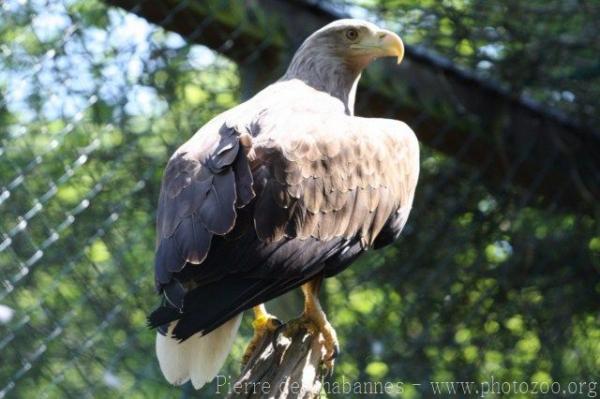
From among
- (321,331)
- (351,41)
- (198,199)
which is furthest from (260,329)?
(351,41)

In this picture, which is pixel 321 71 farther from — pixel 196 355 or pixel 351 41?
pixel 196 355

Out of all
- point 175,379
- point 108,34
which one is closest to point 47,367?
point 175,379

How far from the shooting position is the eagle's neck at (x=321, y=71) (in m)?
4.18

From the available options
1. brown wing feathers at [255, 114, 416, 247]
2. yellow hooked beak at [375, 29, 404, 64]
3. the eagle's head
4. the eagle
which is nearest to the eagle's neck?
the eagle's head

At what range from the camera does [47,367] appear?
3902 mm

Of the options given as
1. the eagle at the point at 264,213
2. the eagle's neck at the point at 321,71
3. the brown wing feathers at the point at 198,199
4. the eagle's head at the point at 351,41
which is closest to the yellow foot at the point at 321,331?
the eagle at the point at 264,213

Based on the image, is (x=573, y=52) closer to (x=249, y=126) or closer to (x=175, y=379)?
(x=249, y=126)

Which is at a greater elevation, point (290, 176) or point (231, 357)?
point (290, 176)

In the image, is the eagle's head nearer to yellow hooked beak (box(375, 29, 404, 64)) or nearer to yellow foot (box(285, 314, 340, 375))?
yellow hooked beak (box(375, 29, 404, 64))

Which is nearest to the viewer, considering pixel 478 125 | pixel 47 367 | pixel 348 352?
pixel 47 367

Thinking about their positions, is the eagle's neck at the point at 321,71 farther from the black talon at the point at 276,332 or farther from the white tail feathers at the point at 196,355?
the white tail feathers at the point at 196,355

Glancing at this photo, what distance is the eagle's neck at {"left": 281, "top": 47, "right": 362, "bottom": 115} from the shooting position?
4.18 m

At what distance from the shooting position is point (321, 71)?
4.20m

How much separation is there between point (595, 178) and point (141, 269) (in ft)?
5.57
